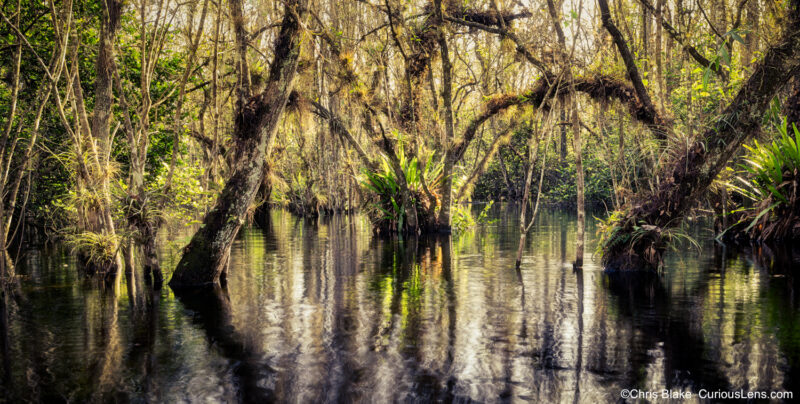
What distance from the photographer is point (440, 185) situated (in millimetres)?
20047

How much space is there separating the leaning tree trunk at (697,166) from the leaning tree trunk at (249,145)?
5.94 m

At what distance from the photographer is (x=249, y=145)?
9.62m

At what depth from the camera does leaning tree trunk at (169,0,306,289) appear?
9.62m

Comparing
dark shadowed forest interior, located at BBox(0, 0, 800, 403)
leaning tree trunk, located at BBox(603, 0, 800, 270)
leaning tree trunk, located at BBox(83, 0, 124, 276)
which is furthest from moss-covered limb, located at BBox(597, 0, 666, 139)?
leaning tree trunk, located at BBox(83, 0, 124, 276)

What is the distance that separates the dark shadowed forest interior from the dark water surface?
0.13 feet

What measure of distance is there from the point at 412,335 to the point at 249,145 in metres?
4.25

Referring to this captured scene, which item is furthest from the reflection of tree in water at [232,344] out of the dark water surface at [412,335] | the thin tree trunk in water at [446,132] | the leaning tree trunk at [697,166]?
the thin tree trunk in water at [446,132]

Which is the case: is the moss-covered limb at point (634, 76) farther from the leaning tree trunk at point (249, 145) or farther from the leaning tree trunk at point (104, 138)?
the leaning tree trunk at point (104, 138)

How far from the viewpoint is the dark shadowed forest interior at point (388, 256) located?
18.8 ft

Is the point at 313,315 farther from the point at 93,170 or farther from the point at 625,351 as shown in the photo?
the point at 93,170

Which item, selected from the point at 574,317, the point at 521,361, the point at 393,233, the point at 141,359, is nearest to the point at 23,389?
the point at 141,359

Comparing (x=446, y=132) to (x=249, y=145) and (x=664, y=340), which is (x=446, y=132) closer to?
(x=249, y=145)

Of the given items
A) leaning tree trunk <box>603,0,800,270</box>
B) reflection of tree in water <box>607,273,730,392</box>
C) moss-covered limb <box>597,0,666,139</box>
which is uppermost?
moss-covered limb <box>597,0,666,139</box>

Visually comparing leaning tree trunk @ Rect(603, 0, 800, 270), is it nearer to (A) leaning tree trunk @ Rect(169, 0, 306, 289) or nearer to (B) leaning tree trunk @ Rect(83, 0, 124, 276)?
(A) leaning tree trunk @ Rect(169, 0, 306, 289)
